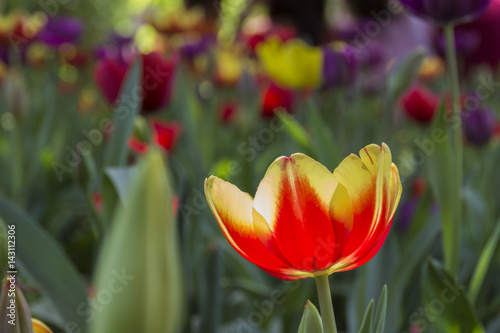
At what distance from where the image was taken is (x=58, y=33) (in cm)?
137

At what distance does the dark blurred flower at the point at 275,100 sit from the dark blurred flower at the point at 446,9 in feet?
2.12

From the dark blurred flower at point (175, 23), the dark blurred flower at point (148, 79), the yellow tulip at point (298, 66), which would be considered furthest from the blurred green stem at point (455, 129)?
the dark blurred flower at point (175, 23)

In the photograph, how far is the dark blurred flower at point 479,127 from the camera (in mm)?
738

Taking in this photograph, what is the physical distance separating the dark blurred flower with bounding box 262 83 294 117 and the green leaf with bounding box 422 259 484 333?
71 cm

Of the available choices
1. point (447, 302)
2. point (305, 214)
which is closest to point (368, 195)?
point (305, 214)

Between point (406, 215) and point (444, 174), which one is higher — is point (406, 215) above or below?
below

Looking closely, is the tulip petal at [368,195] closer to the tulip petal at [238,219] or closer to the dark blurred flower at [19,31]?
the tulip petal at [238,219]

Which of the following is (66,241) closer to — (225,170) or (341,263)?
(225,170)

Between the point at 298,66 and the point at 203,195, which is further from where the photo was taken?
the point at 298,66

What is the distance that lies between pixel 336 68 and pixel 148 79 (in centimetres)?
24

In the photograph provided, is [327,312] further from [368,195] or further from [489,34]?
[489,34]

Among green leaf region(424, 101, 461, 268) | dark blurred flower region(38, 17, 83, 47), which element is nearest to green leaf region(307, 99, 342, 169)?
green leaf region(424, 101, 461, 268)

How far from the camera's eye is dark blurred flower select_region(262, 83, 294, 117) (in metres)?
1.10

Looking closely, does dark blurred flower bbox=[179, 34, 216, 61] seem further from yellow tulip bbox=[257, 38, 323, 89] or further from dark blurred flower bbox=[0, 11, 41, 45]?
yellow tulip bbox=[257, 38, 323, 89]
